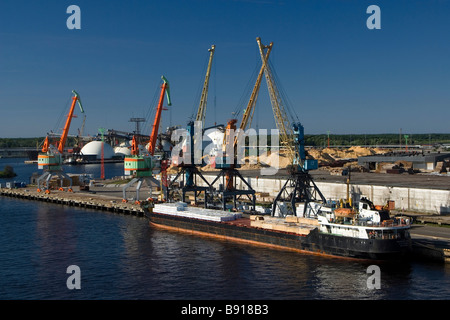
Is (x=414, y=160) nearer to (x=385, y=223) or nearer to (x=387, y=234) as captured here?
(x=385, y=223)

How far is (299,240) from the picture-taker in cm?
6438

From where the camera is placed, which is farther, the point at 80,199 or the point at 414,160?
the point at 414,160

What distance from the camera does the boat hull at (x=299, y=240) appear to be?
57.0 m

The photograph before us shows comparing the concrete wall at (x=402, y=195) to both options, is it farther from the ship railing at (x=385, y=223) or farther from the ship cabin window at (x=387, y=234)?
the ship cabin window at (x=387, y=234)

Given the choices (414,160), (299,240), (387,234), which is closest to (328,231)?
(299,240)

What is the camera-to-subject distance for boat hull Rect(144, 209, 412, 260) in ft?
187

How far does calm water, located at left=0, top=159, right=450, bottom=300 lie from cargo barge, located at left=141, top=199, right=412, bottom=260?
1.72m

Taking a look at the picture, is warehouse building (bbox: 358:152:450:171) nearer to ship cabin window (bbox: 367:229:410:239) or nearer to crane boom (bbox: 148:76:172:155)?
crane boom (bbox: 148:76:172:155)

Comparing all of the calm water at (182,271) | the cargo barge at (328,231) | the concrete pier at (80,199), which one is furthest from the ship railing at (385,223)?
the concrete pier at (80,199)

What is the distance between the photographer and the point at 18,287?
49375 millimetres

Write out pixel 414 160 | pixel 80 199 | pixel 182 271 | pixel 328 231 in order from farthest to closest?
pixel 414 160 < pixel 80 199 < pixel 328 231 < pixel 182 271

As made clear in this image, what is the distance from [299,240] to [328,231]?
427cm

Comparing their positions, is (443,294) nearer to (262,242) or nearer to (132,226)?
(262,242)

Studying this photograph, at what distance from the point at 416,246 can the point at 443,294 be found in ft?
43.9
